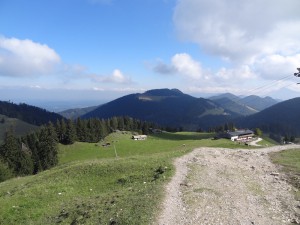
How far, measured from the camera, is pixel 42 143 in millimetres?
103062

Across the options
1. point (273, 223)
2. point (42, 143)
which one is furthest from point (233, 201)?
point (42, 143)

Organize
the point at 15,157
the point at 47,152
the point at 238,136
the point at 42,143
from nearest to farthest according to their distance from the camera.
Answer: the point at 15,157, the point at 47,152, the point at 42,143, the point at 238,136

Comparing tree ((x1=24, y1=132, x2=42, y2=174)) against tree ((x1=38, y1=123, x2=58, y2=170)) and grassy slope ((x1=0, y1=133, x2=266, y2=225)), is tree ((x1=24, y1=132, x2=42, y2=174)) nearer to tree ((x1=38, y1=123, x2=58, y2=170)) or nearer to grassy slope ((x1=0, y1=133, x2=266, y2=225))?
tree ((x1=38, y1=123, x2=58, y2=170))

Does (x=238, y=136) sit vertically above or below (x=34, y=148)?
below

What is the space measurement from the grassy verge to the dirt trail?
808mm

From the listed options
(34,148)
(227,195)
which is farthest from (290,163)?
(34,148)

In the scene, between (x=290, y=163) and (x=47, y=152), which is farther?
(x=47, y=152)

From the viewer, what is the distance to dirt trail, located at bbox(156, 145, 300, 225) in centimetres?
1967

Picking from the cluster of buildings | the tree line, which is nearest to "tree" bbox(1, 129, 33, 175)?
the tree line

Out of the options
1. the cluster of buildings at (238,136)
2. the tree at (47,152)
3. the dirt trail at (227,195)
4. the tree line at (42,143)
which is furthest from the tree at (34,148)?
Result: the cluster of buildings at (238,136)

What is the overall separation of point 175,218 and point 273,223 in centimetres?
591

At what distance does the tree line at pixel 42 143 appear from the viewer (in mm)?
91188

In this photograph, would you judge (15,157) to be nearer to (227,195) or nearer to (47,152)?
(47,152)

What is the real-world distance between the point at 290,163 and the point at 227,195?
16591 millimetres
